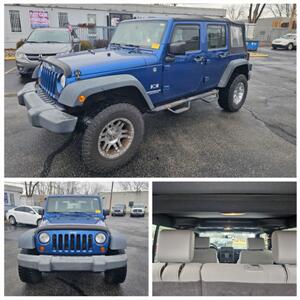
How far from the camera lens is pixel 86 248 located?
3.43 meters

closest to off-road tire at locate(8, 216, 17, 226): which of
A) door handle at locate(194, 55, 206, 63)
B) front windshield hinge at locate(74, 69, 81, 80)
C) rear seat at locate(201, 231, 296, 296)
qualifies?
front windshield hinge at locate(74, 69, 81, 80)

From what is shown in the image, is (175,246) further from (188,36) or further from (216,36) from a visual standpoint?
(216,36)

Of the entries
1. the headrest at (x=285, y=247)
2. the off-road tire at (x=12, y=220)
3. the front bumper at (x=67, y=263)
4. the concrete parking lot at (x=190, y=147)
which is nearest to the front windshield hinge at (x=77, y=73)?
the concrete parking lot at (x=190, y=147)

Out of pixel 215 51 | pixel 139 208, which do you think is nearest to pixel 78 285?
pixel 139 208

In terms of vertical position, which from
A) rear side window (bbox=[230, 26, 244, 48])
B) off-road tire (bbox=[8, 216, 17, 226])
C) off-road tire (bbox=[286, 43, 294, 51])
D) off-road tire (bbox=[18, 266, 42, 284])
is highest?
off-road tire (bbox=[286, 43, 294, 51])

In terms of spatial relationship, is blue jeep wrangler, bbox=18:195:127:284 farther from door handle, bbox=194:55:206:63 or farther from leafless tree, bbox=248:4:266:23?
leafless tree, bbox=248:4:266:23

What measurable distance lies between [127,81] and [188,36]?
5.34 feet

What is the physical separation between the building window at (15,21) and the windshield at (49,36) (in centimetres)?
1066

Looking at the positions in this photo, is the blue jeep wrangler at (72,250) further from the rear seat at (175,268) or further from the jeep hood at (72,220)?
the rear seat at (175,268)

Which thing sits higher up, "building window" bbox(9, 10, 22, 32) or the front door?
"building window" bbox(9, 10, 22, 32)

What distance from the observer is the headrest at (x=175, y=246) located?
264cm

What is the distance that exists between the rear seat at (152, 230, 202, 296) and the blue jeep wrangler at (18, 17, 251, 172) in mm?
1451

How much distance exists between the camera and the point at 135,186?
3.67m

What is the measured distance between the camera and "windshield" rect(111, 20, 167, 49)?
14.5ft
